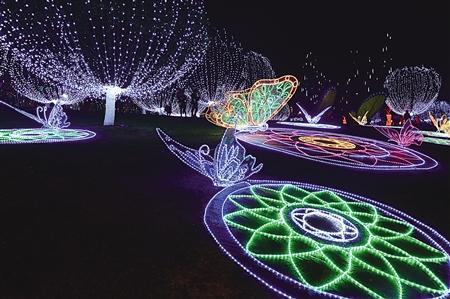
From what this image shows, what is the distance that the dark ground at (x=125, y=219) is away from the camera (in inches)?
137

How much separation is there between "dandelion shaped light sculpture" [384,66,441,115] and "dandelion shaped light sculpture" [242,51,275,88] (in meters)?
14.3

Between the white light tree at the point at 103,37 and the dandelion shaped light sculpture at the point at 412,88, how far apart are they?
2776cm

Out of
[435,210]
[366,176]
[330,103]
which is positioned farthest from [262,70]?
[435,210]

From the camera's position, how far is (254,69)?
34.8 metres

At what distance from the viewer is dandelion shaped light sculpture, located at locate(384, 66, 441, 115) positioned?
124 ft

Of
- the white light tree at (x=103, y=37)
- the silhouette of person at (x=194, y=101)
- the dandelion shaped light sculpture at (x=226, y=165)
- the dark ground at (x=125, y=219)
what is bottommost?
the dark ground at (x=125, y=219)

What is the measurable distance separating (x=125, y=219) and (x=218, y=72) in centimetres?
2966

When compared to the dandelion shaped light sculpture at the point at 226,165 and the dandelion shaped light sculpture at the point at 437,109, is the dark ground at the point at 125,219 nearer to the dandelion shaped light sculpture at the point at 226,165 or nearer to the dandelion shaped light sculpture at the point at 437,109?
the dandelion shaped light sculpture at the point at 226,165

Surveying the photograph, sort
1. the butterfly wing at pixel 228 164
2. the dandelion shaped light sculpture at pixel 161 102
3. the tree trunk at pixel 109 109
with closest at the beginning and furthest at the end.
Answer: the butterfly wing at pixel 228 164 < the tree trunk at pixel 109 109 < the dandelion shaped light sculpture at pixel 161 102

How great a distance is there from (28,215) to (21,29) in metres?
14.2

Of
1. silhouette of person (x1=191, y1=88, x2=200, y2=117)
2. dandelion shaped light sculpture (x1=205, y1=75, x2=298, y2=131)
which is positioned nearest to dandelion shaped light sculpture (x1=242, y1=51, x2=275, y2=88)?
silhouette of person (x1=191, y1=88, x2=200, y2=117)

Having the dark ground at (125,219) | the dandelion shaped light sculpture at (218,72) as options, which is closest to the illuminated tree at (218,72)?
the dandelion shaped light sculpture at (218,72)

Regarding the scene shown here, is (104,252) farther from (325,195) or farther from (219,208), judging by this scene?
(325,195)

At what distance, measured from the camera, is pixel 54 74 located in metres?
18.4
